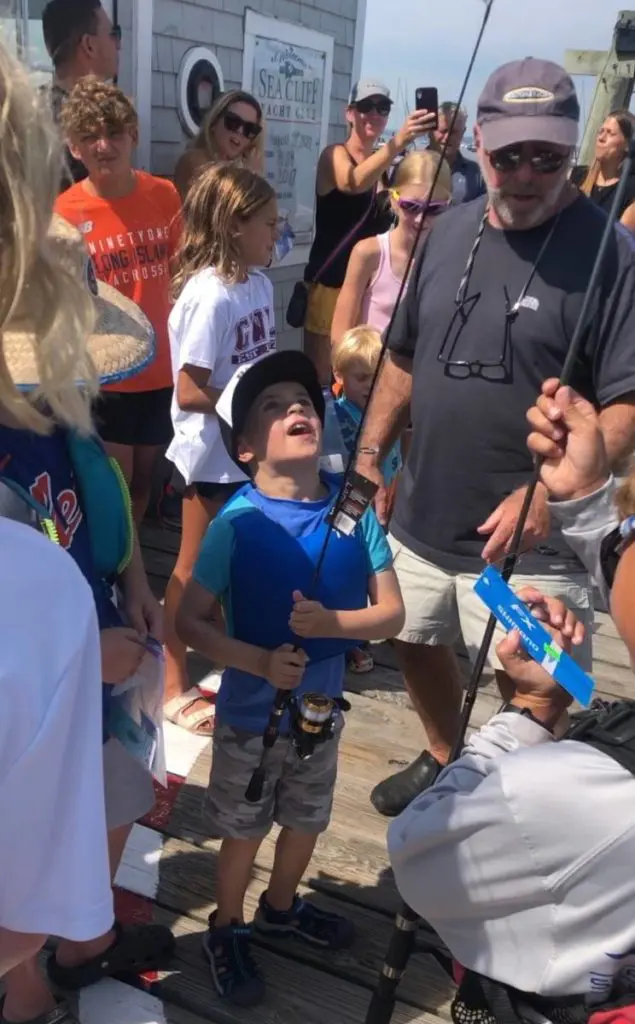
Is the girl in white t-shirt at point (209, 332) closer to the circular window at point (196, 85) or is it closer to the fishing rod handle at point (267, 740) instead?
the fishing rod handle at point (267, 740)

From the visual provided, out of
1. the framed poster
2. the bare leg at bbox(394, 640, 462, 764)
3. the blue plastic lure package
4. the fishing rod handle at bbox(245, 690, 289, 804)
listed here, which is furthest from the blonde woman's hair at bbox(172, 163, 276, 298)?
the framed poster

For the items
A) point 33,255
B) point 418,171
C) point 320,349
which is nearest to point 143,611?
point 33,255

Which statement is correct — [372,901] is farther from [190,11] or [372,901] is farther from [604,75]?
[604,75]

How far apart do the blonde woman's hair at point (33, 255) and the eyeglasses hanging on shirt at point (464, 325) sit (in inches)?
58.9

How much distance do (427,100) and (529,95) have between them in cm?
238

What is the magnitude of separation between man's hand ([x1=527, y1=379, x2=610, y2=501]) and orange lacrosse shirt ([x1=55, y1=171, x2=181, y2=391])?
7.53 ft

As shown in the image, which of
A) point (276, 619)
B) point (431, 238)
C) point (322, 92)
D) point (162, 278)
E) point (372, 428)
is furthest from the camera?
point (322, 92)

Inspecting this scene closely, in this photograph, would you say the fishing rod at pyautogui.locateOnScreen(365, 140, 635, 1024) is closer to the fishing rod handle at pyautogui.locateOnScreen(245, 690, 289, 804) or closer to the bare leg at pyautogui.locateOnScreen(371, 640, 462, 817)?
the fishing rod handle at pyautogui.locateOnScreen(245, 690, 289, 804)

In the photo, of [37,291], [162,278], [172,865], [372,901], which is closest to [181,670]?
[172,865]

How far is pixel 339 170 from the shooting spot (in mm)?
5094

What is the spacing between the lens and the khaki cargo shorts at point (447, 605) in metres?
2.50

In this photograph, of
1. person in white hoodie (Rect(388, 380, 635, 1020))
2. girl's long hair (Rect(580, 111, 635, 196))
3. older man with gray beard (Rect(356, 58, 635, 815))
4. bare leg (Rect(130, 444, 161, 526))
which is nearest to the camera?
person in white hoodie (Rect(388, 380, 635, 1020))

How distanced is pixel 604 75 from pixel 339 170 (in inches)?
151

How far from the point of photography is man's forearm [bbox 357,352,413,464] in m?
2.83
